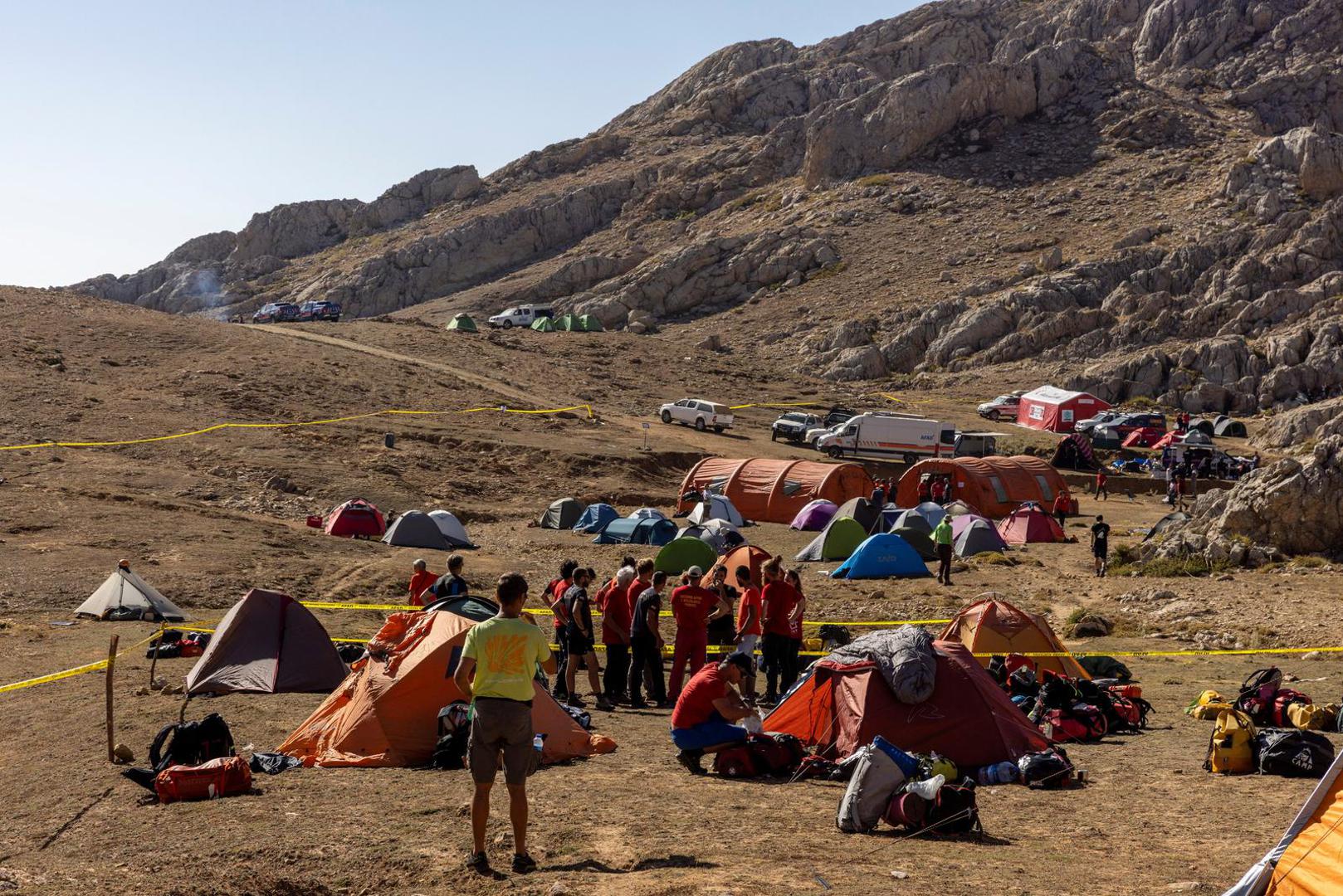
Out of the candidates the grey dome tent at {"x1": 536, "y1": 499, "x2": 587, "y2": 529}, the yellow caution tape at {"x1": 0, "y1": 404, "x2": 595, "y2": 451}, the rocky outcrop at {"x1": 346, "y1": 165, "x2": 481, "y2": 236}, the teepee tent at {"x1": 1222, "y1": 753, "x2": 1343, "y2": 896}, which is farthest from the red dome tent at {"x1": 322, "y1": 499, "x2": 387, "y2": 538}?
the rocky outcrop at {"x1": 346, "y1": 165, "x2": 481, "y2": 236}

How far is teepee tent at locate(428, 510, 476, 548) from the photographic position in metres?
27.5

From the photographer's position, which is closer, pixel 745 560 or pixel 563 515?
pixel 745 560

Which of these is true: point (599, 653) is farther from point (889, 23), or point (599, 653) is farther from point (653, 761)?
point (889, 23)

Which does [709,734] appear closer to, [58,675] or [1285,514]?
[58,675]

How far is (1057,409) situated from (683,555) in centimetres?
3381

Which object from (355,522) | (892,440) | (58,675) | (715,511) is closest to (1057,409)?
(892,440)

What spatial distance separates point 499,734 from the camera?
23.8 ft

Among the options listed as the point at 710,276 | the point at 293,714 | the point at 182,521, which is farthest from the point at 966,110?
the point at 293,714

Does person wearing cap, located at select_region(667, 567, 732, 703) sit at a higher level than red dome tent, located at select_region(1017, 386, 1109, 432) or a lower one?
lower

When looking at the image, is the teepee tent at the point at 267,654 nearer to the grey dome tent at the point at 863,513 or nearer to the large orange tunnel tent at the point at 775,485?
the grey dome tent at the point at 863,513

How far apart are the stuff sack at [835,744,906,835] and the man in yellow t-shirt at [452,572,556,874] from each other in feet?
7.08

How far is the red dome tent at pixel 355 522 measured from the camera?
27688mm

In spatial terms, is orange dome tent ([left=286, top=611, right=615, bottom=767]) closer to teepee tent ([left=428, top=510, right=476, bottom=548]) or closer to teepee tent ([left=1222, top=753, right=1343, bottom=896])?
teepee tent ([left=1222, top=753, right=1343, bottom=896])

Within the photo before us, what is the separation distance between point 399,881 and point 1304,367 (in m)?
60.1
